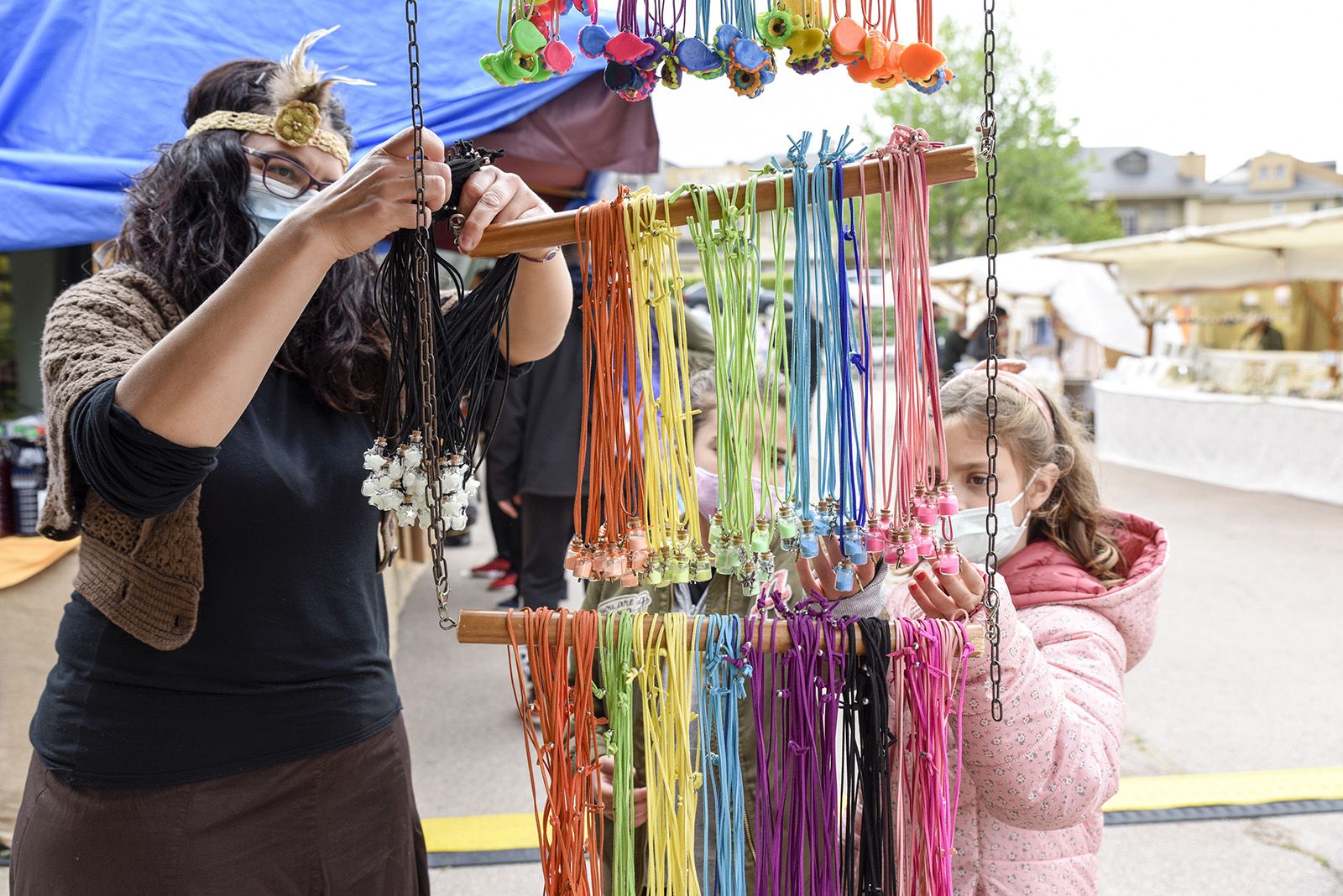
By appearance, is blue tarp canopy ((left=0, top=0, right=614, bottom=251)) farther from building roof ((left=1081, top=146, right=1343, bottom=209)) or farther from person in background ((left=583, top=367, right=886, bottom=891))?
building roof ((left=1081, top=146, right=1343, bottom=209))

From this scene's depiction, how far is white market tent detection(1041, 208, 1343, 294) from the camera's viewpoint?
7926 millimetres

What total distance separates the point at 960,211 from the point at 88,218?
20.8 metres

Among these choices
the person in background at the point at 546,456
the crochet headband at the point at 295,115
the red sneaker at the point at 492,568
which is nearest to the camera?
the crochet headband at the point at 295,115

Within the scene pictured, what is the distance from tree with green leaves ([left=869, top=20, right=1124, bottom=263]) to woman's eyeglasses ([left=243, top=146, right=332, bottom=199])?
1942cm

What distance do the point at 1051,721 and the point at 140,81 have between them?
307 cm

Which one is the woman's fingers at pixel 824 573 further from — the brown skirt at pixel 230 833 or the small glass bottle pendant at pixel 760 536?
the brown skirt at pixel 230 833

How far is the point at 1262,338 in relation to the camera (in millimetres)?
12477

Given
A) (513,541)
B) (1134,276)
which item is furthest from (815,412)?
(1134,276)

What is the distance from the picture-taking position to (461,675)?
4289mm

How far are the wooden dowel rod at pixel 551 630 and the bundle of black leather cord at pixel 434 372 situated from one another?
9 centimetres

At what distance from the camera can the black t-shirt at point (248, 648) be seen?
1.24 metres

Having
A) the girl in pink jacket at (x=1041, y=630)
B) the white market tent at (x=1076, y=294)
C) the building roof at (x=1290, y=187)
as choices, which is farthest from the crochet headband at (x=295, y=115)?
the building roof at (x=1290, y=187)

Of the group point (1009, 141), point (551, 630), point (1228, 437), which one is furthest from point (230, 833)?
point (1009, 141)

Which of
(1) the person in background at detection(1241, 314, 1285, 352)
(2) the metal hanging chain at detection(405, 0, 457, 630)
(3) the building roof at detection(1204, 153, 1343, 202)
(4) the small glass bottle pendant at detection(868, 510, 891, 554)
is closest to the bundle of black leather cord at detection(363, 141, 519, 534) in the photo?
(2) the metal hanging chain at detection(405, 0, 457, 630)
